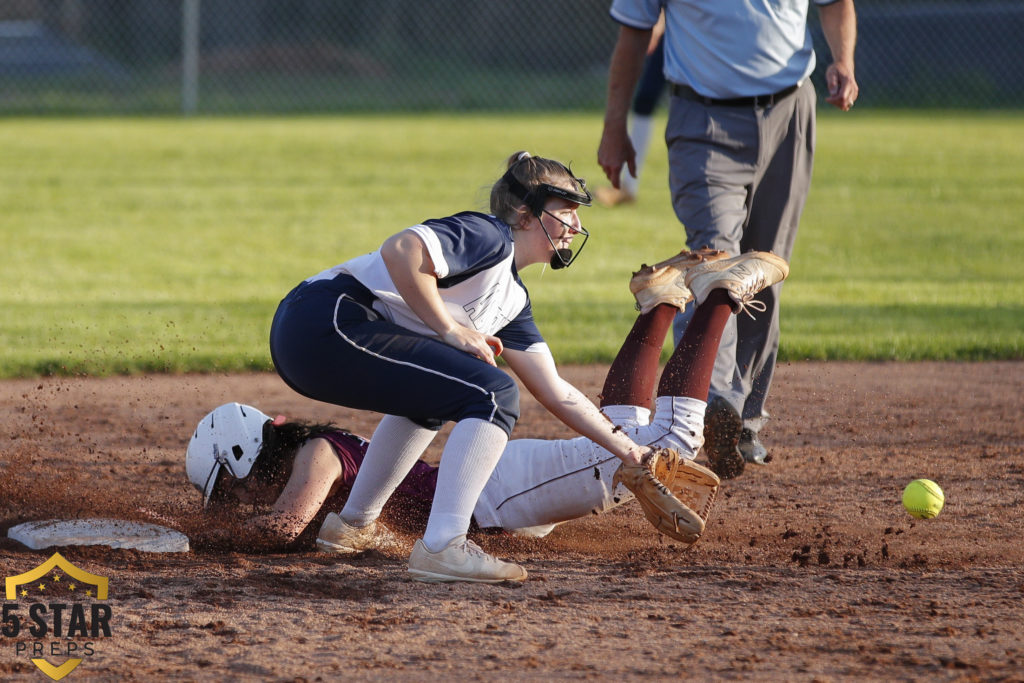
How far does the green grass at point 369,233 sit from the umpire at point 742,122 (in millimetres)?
1243

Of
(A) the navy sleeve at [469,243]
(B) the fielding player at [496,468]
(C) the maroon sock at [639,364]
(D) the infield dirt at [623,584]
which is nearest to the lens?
(D) the infield dirt at [623,584]

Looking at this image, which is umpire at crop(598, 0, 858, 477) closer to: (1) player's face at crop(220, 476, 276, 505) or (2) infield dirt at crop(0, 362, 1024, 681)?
(2) infield dirt at crop(0, 362, 1024, 681)

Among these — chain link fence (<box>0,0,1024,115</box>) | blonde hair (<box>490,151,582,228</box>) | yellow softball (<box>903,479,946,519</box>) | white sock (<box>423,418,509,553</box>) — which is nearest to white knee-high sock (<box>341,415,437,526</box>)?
white sock (<box>423,418,509,553</box>)

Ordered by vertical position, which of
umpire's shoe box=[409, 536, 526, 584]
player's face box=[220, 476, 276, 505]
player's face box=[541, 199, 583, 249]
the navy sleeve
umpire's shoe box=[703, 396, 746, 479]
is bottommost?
umpire's shoe box=[409, 536, 526, 584]

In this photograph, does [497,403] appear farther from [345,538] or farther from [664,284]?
[664,284]

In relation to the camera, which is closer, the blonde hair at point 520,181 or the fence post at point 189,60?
the blonde hair at point 520,181

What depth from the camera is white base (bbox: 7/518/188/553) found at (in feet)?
11.5

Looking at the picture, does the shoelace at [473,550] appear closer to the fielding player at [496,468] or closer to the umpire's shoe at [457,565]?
the umpire's shoe at [457,565]

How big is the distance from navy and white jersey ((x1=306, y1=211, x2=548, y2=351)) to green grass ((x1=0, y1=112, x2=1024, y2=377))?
1.24ft

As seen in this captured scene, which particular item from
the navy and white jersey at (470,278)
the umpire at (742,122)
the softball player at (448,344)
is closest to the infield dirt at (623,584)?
the softball player at (448,344)

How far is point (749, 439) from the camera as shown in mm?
4691

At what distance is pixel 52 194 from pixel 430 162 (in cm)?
427

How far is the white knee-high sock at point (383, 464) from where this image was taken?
350cm

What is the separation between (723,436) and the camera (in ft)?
14.1
